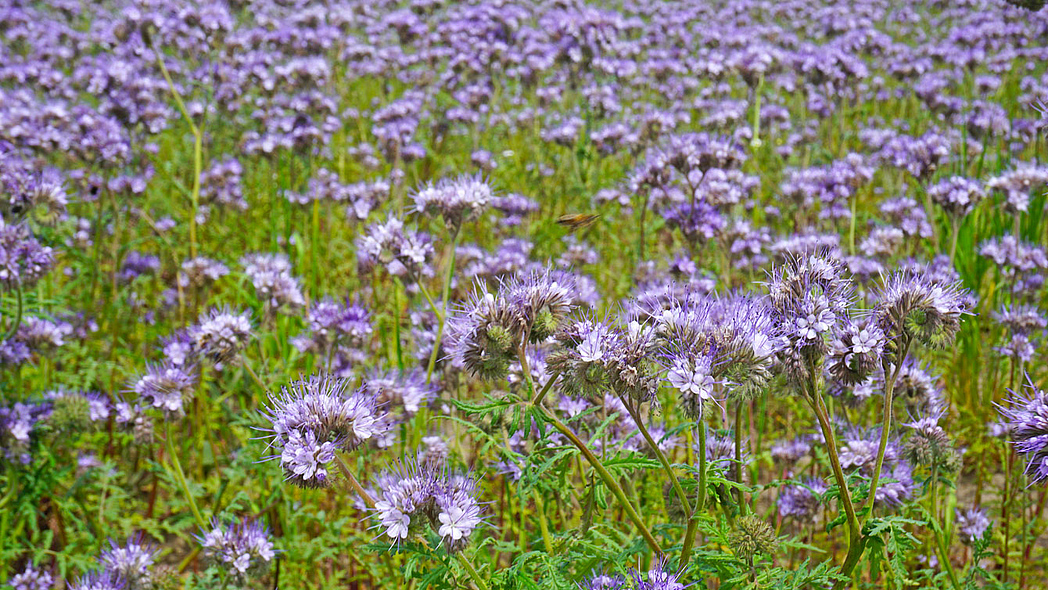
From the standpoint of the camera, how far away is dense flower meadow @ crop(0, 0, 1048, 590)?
194cm

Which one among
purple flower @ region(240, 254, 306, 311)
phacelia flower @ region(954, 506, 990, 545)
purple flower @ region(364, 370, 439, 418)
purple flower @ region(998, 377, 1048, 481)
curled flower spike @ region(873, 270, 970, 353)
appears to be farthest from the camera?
purple flower @ region(240, 254, 306, 311)

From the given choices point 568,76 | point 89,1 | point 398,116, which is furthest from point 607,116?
point 89,1

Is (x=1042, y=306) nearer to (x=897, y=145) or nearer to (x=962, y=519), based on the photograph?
(x=897, y=145)

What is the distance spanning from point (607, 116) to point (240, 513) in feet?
15.5

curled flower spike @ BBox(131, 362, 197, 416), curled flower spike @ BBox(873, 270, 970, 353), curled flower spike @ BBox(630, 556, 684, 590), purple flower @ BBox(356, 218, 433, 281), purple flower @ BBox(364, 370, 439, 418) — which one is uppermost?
purple flower @ BBox(356, 218, 433, 281)

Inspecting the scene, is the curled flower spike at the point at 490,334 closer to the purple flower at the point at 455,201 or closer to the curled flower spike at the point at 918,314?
the curled flower spike at the point at 918,314

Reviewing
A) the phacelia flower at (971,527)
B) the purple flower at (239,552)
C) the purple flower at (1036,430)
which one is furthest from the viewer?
the phacelia flower at (971,527)

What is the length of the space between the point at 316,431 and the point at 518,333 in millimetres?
A: 550

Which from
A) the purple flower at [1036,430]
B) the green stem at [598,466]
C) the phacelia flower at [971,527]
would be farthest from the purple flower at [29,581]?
the phacelia flower at [971,527]

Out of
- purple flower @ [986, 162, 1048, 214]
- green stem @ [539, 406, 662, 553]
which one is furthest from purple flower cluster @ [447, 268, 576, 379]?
purple flower @ [986, 162, 1048, 214]

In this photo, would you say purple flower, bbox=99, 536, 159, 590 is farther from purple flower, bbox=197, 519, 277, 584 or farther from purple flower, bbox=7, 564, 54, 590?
purple flower, bbox=7, 564, 54, 590

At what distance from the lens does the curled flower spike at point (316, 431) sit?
6.14 ft

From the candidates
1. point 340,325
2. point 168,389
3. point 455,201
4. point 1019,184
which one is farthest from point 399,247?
point 1019,184

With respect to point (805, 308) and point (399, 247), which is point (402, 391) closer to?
point (399, 247)
